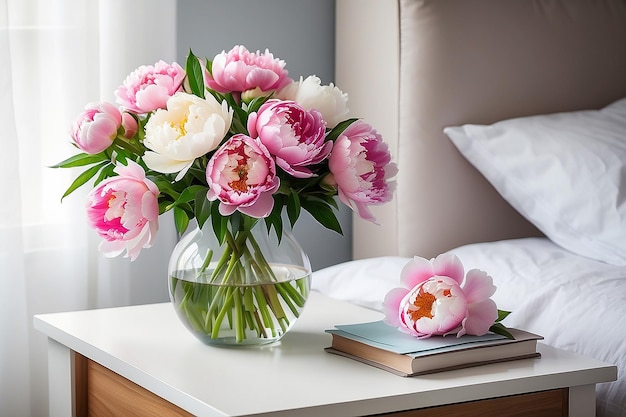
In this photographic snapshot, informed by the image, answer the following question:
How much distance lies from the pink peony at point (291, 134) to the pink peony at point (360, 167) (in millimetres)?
36

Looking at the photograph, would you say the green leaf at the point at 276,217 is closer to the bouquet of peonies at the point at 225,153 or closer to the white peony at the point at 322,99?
the bouquet of peonies at the point at 225,153

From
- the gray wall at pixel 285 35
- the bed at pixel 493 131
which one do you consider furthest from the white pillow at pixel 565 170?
the gray wall at pixel 285 35

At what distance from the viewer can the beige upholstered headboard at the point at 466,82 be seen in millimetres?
1948

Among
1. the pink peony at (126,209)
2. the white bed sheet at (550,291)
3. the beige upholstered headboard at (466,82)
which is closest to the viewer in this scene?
the pink peony at (126,209)

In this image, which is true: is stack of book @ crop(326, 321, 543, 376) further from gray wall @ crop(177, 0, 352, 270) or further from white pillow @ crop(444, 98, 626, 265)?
gray wall @ crop(177, 0, 352, 270)

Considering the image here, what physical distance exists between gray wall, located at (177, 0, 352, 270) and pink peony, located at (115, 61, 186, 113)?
0.89 meters

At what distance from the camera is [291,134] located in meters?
1.07

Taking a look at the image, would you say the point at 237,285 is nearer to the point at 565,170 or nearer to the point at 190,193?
the point at 190,193

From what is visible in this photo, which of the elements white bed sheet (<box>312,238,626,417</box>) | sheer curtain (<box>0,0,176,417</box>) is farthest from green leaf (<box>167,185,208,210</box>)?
sheer curtain (<box>0,0,176,417</box>)

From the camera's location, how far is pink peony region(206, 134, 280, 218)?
106 cm

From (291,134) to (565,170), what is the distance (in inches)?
33.5

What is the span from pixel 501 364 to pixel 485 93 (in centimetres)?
98

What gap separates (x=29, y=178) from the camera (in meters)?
1.83

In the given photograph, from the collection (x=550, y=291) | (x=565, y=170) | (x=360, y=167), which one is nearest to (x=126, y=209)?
(x=360, y=167)
